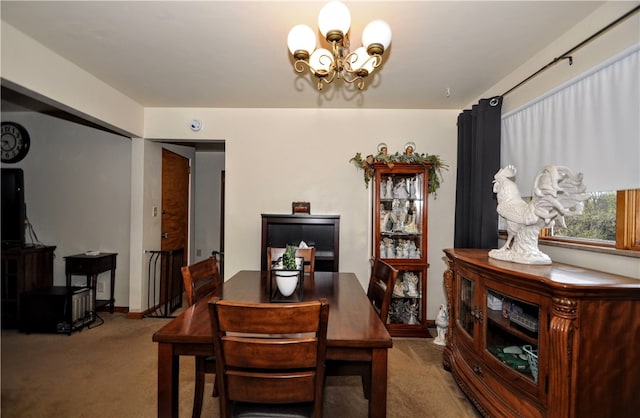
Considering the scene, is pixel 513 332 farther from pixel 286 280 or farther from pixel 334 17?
pixel 334 17

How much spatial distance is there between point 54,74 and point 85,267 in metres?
2.13

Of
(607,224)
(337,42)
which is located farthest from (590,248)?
(337,42)

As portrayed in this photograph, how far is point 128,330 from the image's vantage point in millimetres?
3223

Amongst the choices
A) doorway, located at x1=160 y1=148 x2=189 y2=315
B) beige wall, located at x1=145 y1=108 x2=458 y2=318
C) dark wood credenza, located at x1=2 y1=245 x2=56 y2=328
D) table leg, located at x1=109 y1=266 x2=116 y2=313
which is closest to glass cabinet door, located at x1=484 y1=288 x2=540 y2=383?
beige wall, located at x1=145 y1=108 x2=458 y2=318

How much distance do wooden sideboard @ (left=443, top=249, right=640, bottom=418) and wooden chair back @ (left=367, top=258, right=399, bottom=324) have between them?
0.58 meters

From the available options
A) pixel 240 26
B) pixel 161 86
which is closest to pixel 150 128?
pixel 161 86

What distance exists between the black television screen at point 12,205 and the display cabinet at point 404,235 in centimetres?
378

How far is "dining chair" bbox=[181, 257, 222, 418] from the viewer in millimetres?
1690

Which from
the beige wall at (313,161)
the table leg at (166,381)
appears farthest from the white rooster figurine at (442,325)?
the table leg at (166,381)

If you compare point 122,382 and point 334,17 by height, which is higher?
point 334,17

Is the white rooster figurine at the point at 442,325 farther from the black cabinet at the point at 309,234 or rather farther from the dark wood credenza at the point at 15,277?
the dark wood credenza at the point at 15,277

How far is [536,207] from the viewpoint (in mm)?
1711

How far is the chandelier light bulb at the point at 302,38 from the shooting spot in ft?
5.14

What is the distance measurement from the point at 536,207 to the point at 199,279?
80.7 inches
